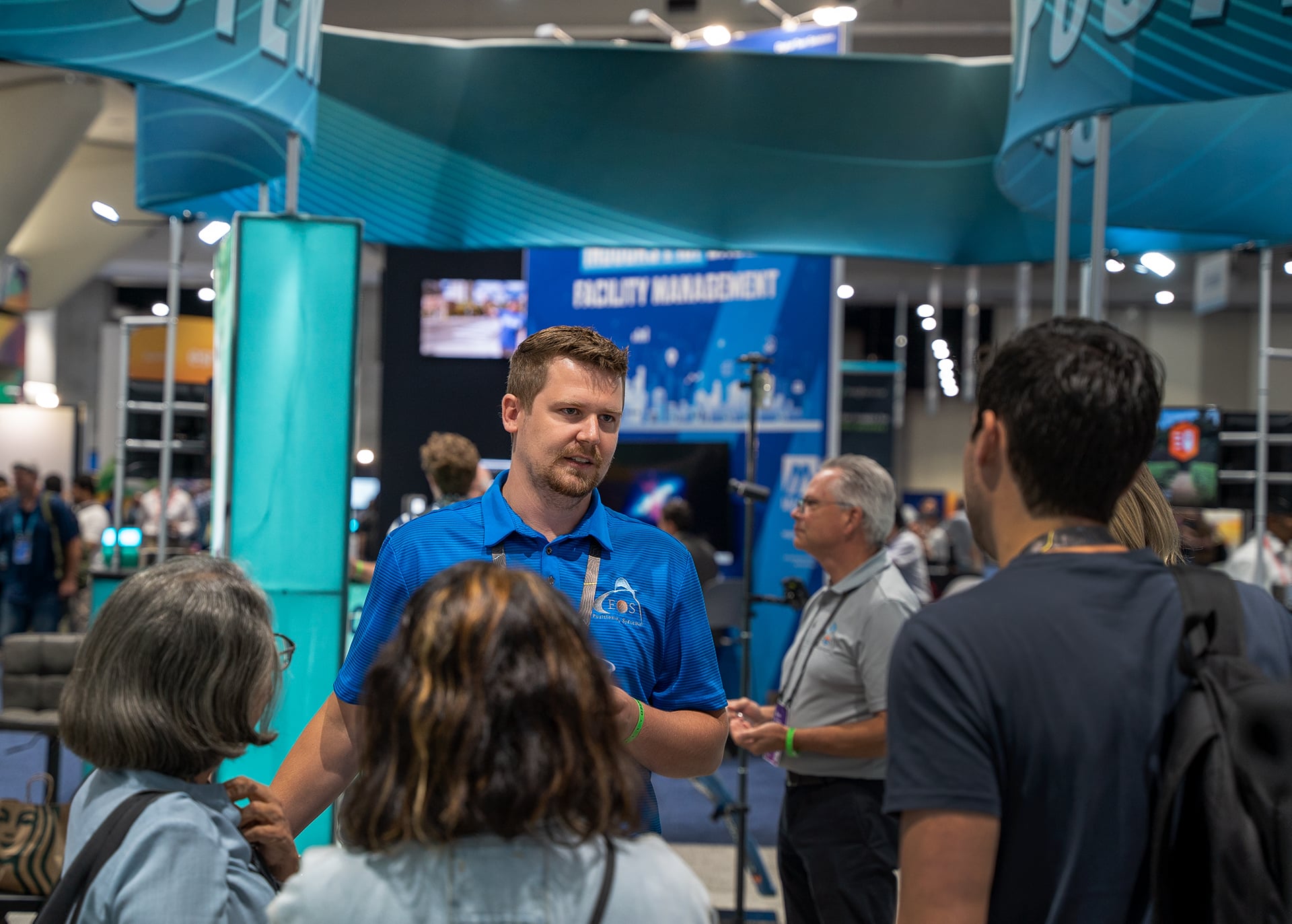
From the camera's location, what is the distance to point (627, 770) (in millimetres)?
1014

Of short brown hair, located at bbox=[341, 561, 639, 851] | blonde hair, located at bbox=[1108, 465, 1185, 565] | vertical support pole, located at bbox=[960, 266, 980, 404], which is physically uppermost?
vertical support pole, located at bbox=[960, 266, 980, 404]

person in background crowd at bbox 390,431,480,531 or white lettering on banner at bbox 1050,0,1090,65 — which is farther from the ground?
white lettering on banner at bbox 1050,0,1090,65

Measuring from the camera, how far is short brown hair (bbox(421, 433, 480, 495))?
522 centimetres

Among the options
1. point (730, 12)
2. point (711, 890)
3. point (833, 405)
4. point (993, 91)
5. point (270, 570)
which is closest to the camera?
point (270, 570)

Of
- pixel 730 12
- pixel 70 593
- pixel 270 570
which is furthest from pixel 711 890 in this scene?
pixel 730 12

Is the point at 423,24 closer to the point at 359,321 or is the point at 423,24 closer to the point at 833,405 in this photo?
the point at 833,405

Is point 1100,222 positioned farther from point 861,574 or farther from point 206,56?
point 206,56

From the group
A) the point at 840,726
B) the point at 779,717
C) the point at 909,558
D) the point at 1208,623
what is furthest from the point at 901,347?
the point at 1208,623

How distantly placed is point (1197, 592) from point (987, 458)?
0.83 ft

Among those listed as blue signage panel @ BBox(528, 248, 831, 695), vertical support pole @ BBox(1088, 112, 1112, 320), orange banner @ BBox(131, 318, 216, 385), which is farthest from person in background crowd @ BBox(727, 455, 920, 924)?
orange banner @ BBox(131, 318, 216, 385)

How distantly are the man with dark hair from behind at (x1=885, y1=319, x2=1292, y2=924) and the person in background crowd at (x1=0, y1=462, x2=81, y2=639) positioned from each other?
9400 millimetres

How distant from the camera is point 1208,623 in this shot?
1214mm

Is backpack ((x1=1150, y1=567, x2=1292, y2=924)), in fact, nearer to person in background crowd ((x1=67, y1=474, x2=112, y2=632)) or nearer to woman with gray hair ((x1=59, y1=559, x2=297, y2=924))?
woman with gray hair ((x1=59, y1=559, x2=297, y2=924))

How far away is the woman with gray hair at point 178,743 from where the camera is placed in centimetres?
125
